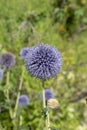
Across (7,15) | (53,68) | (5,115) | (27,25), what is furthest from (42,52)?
(7,15)

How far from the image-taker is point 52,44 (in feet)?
12.7

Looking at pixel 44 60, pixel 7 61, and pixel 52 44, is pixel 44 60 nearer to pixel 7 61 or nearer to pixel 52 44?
pixel 7 61

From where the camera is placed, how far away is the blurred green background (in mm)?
3016

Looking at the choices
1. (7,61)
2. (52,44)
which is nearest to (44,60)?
(7,61)

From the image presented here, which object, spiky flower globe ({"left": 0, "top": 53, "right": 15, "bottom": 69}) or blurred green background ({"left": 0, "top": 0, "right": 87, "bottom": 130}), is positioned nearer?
spiky flower globe ({"left": 0, "top": 53, "right": 15, "bottom": 69})

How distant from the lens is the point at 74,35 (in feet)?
16.3

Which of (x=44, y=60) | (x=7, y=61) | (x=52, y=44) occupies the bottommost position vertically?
(x=44, y=60)

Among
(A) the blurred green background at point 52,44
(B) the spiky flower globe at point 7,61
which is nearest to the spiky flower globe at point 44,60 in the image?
(B) the spiky flower globe at point 7,61

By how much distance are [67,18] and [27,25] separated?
7.66ft

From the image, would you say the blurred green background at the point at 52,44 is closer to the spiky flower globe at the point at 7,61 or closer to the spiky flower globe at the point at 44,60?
the spiky flower globe at the point at 7,61

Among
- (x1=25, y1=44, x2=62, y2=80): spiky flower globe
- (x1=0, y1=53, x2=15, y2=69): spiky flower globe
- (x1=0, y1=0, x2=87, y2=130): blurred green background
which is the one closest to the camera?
(x1=25, y1=44, x2=62, y2=80): spiky flower globe

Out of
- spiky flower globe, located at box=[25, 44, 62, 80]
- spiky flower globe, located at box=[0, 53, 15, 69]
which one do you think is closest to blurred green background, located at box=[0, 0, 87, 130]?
spiky flower globe, located at box=[0, 53, 15, 69]

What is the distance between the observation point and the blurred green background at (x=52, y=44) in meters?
3.02

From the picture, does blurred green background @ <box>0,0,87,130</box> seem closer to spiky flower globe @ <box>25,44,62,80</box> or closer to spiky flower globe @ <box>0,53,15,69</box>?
spiky flower globe @ <box>0,53,15,69</box>
